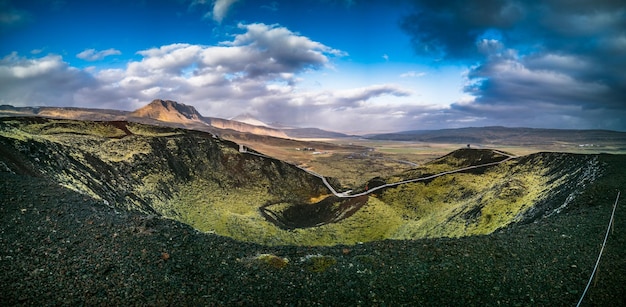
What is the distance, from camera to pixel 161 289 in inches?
501

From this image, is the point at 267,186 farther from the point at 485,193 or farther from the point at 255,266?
the point at 255,266

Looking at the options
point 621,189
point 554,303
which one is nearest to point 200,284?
point 554,303

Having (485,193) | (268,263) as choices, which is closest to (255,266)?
(268,263)

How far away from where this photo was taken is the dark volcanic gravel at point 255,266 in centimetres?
1248

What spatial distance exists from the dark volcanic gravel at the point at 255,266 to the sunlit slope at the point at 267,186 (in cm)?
1105

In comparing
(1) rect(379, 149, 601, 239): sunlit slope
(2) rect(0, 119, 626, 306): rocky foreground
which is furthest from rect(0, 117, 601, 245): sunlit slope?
(2) rect(0, 119, 626, 306): rocky foreground

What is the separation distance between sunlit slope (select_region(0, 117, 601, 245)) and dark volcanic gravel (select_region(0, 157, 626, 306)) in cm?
1105

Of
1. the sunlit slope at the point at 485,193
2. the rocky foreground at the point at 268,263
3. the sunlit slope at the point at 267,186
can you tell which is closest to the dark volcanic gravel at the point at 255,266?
the rocky foreground at the point at 268,263

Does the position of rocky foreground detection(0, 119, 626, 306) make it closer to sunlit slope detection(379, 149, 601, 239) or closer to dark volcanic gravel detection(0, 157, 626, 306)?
dark volcanic gravel detection(0, 157, 626, 306)

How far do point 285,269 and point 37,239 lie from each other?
1138 cm

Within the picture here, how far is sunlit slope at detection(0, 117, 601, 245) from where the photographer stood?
115ft

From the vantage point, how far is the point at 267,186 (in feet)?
221

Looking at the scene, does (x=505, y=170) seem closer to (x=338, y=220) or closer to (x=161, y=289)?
(x=338, y=220)

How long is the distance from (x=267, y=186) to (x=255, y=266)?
5290cm
